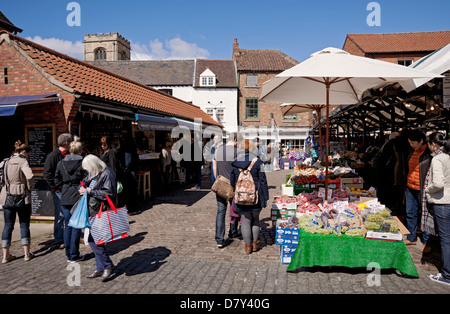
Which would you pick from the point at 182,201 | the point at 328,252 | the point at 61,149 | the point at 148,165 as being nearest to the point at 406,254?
the point at 328,252

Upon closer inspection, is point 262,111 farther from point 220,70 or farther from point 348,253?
point 348,253

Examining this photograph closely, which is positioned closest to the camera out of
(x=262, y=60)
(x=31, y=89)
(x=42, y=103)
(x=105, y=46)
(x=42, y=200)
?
(x=42, y=103)

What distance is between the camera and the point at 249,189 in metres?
4.82

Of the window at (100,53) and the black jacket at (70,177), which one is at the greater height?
the window at (100,53)

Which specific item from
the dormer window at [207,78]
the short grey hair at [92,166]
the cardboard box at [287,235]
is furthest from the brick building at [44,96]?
the dormer window at [207,78]

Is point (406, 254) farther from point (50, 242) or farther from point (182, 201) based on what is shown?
point (182, 201)

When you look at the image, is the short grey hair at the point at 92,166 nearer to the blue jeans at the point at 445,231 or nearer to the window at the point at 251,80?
the blue jeans at the point at 445,231

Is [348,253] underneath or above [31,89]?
underneath

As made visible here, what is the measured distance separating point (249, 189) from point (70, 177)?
2.77 m

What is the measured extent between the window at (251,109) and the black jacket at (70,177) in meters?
26.7

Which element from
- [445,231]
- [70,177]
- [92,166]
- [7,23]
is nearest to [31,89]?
[70,177]

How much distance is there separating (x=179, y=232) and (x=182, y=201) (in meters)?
3.61

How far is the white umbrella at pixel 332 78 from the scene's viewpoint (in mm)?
4133
